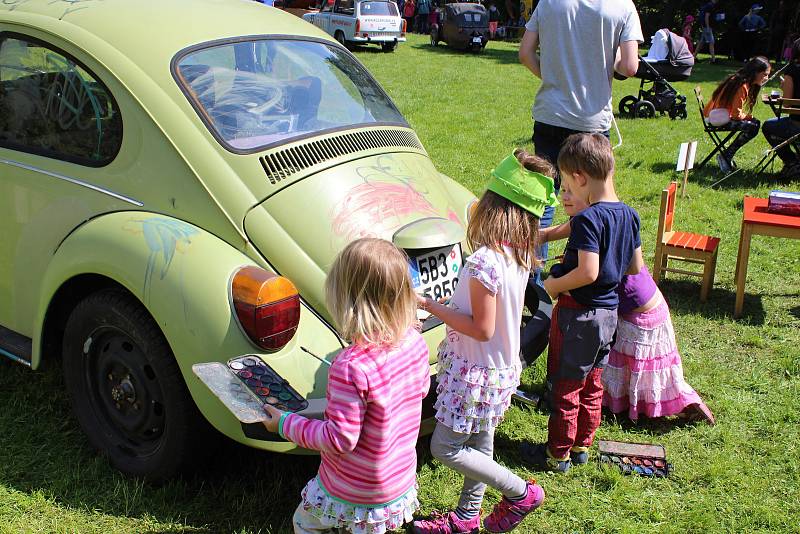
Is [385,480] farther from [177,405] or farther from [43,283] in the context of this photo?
[43,283]

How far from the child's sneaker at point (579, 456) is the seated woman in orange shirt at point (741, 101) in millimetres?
6519

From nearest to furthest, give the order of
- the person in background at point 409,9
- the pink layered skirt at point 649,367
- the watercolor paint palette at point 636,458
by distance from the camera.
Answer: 1. the watercolor paint palette at point 636,458
2. the pink layered skirt at point 649,367
3. the person in background at point 409,9

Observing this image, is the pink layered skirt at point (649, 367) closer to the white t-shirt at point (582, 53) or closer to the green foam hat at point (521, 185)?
the green foam hat at point (521, 185)

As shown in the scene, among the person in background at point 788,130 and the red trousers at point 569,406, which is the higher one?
the person in background at point 788,130

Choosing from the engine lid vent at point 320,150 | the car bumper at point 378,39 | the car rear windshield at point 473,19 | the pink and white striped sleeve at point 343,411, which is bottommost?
the pink and white striped sleeve at point 343,411

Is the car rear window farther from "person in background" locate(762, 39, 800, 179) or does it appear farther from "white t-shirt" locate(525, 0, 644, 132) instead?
"person in background" locate(762, 39, 800, 179)

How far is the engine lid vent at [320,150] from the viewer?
11.1 feet

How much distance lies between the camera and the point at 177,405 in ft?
9.98

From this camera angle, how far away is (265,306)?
9.45 feet

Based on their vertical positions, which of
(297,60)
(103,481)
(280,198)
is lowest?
(103,481)

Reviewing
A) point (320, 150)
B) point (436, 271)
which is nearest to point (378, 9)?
point (320, 150)

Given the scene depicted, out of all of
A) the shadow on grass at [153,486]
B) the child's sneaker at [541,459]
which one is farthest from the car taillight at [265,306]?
the child's sneaker at [541,459]

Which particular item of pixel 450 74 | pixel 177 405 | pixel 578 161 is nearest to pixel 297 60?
pixel 578 161

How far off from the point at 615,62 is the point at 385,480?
11.5ft
